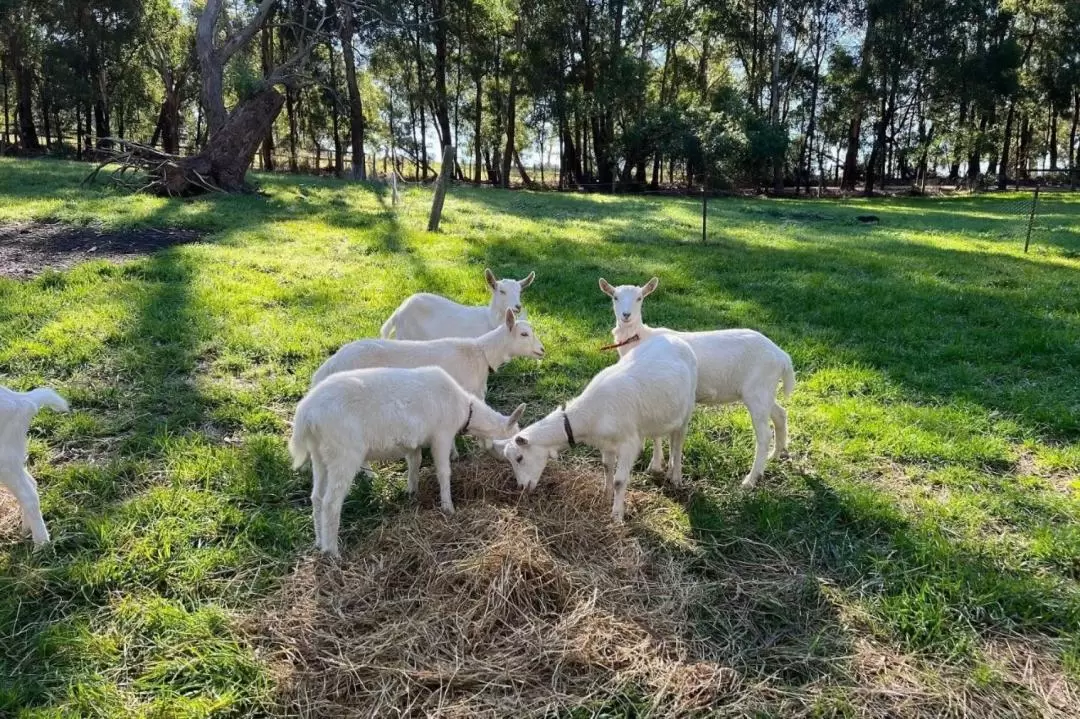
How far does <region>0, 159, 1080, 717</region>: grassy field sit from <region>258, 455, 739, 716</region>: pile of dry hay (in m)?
0.09

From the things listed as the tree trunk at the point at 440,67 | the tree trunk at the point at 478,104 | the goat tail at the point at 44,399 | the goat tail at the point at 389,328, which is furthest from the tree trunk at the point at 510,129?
the goat tail at the point at 44,399

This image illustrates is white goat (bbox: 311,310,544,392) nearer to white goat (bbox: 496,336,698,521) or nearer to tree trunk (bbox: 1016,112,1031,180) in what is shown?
white goat (bbox: 496,336,698,521)

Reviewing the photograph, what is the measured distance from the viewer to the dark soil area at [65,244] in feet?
31.0

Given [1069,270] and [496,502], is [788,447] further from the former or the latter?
[1069,270]

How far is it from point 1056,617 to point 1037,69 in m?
44.8

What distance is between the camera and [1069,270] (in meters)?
11.4

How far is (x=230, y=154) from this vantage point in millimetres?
17266

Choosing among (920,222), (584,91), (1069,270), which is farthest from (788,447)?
(584,91)

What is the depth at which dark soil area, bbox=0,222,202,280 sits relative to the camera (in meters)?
9.45

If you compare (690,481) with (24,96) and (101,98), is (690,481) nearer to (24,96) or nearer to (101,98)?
(101,98)

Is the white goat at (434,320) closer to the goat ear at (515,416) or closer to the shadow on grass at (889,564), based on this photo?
the goat ear at (515,416)

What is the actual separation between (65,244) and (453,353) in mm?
8397

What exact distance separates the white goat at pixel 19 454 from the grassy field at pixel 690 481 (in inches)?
6.3

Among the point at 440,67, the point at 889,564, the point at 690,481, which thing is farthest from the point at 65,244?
the point at 440,67
